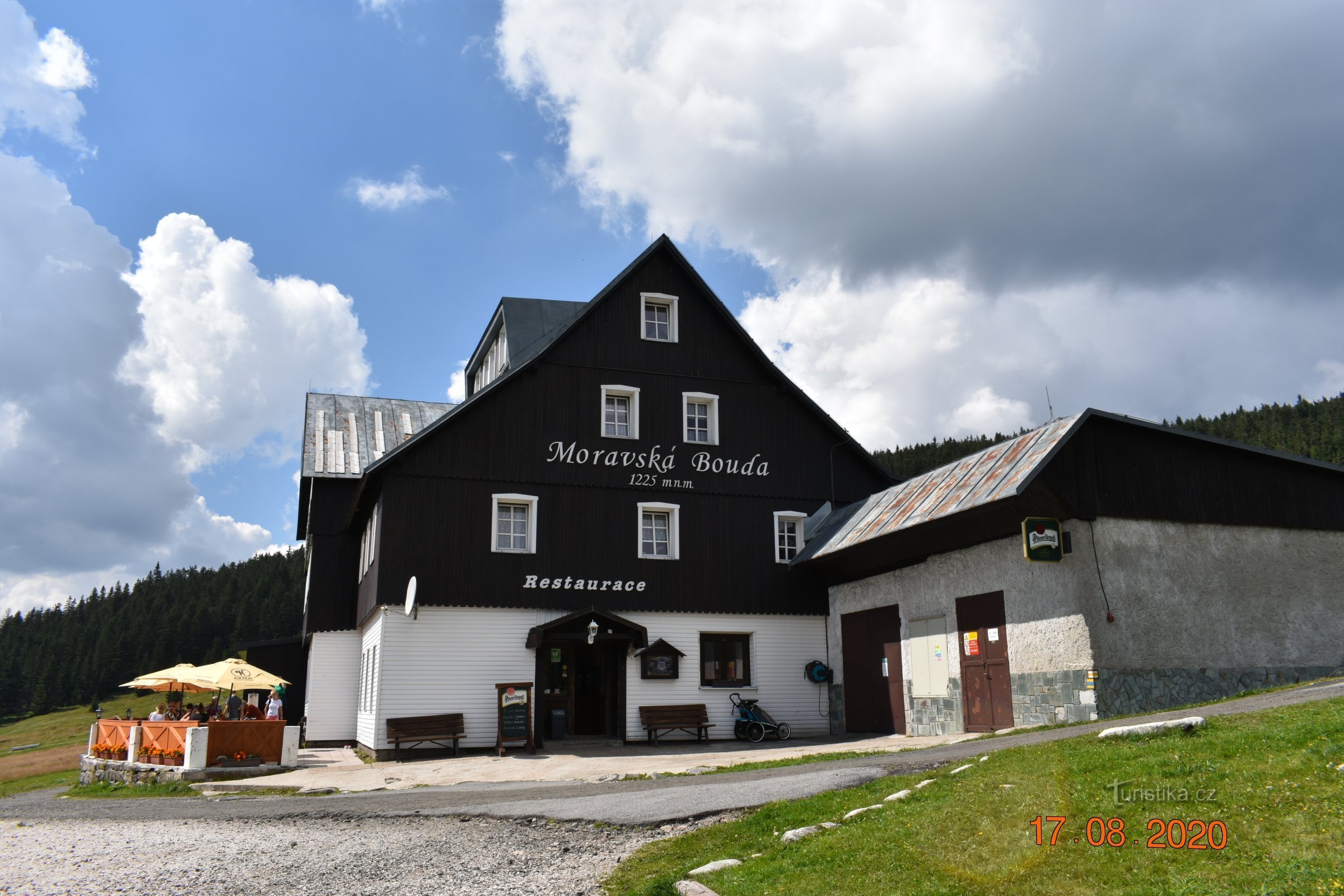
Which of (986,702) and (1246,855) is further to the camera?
(986,702)

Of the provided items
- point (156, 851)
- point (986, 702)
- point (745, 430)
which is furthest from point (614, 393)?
point (156, 851)

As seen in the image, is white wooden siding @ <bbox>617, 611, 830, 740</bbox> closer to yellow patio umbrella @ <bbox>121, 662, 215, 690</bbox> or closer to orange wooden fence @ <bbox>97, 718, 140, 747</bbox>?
yellow patio umbrella @ <bbox>121, 662, 215, 690</bbox>

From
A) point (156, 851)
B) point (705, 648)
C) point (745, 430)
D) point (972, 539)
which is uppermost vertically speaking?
point (745, 430)

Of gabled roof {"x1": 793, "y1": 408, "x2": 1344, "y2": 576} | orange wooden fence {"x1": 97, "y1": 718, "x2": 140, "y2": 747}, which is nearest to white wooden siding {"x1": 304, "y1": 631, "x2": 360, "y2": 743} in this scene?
orange wooden fence {"x1": 97, "y1": 718, "x2": 140, "y2": 747}

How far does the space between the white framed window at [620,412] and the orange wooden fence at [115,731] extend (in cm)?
1252

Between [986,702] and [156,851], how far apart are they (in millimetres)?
14123

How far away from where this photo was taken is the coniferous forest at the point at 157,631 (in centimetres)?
9488

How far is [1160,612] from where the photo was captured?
57.4 feet

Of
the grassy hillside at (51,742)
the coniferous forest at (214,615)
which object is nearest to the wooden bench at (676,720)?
the grassy hillside at (51,742)

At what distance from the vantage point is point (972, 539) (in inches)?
770

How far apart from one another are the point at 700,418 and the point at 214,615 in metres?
85.7

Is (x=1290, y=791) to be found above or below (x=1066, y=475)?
below

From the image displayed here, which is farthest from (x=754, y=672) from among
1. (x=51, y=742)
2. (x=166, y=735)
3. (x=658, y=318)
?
(x=51, y=742)

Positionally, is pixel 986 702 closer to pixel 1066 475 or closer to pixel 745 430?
pixel 1066 475
